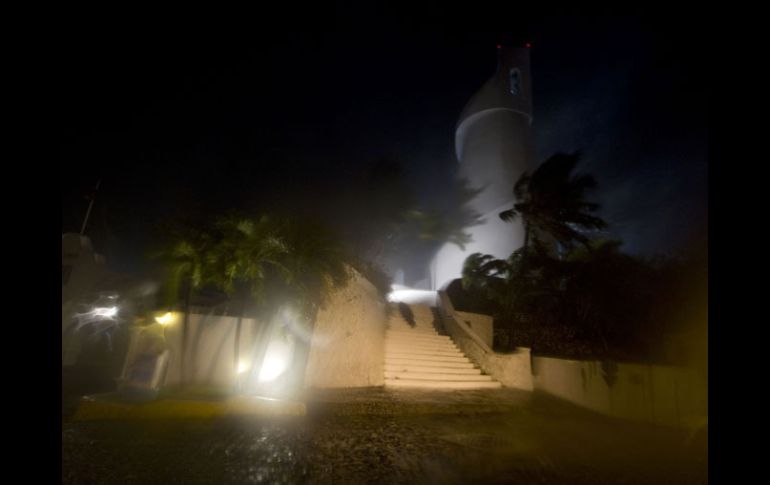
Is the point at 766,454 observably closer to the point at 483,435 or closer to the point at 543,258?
the point at 483,435

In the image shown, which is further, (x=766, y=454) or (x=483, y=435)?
(x=483, y=435)

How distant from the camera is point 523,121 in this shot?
23438mm

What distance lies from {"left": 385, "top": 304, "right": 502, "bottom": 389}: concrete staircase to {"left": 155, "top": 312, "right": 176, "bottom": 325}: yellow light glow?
551 cm

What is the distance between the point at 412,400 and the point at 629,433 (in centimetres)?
388

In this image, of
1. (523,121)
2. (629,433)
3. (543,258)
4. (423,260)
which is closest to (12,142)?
(629,433)

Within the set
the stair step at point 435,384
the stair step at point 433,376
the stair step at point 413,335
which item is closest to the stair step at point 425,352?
the stair step at point 413,335

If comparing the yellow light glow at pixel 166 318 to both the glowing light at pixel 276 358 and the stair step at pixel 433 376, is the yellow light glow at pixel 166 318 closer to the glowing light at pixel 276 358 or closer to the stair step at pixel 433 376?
the glowing light at pixel 276 358

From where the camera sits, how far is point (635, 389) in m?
6.56

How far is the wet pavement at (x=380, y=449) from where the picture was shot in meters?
3.31

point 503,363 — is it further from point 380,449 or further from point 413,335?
point 380,449

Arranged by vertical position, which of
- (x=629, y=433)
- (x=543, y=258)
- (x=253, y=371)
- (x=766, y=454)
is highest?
(x=543, y=258)

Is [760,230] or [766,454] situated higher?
[760,230]

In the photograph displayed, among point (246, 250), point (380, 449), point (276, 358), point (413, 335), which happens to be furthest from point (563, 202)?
point (380, 449)

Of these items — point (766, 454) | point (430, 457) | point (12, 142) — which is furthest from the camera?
point (430, 457)
